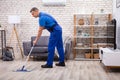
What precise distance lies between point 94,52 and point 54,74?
10.6ft

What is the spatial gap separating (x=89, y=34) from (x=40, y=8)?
184 centimetres

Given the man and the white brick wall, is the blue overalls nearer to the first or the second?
the man

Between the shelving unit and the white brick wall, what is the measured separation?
0.75 feet

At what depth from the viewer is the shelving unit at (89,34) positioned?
8133 millimetres

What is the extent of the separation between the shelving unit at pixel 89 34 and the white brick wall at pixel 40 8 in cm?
23

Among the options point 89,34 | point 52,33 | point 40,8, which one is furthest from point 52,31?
point 40,8

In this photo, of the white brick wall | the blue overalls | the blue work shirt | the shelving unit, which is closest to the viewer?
the blue work shirt

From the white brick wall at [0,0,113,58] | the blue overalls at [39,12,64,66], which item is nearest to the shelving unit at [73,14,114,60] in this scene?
the white brick wall at [0,0,113,58]

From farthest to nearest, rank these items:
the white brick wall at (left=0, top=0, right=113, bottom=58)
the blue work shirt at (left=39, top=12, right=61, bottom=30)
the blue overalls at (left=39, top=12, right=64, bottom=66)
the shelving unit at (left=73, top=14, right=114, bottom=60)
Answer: the white brick wall at (left=0, top=0, right=113, bottom=58) < the shelving unit at (left=73, top=14, right=114, bottom=60) < the blue overalls at (left=39, top=12, right=64, bottom=66) < the blue work shirt at (left=39, top=12, right=61, bottom=30)

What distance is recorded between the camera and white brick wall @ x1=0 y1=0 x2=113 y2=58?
8.42 metres

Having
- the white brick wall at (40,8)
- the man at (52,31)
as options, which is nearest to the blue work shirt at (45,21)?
the man at (52,31)

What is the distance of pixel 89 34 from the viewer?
829 centimetres

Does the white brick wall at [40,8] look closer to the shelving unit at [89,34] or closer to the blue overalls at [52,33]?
the shelving unit at [89,34]

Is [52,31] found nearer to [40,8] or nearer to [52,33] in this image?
[52,33]
